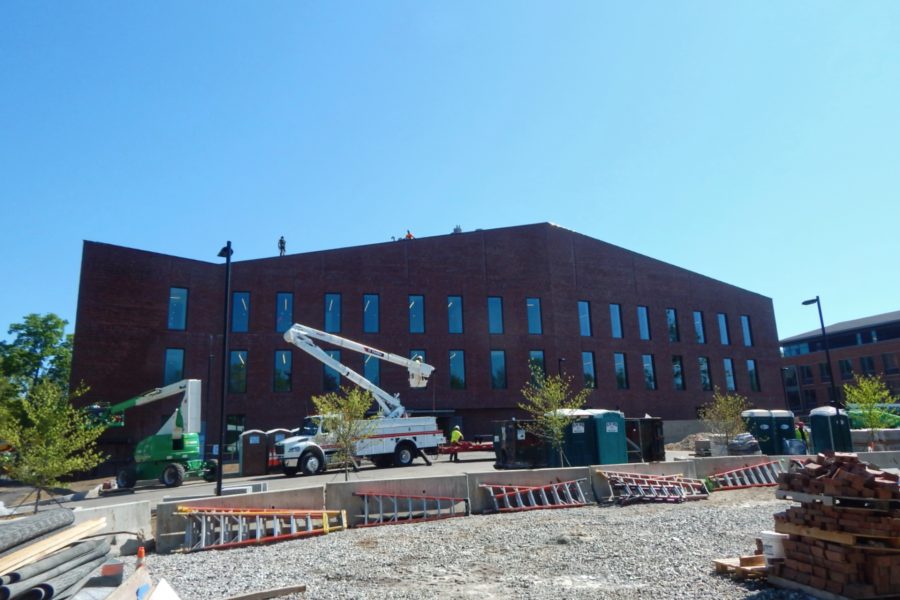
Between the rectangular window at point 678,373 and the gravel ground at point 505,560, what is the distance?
1334 inches

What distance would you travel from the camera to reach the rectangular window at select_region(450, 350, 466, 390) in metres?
39.9

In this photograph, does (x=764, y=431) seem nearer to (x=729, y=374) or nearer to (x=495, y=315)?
(x=495, y=315)

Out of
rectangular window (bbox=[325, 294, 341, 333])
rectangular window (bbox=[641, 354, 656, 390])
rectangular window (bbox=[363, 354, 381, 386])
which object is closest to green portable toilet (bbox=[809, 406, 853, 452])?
rectangular window (bbox=[641, 354, 656, 390])

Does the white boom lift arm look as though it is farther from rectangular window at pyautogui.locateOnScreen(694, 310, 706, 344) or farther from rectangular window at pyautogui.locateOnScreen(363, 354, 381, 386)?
rectangular window at pyautogui.locateOnScreen(694, 310, 706, 344)

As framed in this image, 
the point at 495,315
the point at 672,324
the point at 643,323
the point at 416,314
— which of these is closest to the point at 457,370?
the point at 416,314

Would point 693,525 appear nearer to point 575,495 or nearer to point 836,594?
point 575,495

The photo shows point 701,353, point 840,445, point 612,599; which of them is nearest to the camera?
point 612,599

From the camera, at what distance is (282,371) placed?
1470 inches

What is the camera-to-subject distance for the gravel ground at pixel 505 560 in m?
8.02

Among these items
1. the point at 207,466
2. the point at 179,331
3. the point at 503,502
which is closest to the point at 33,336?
the point at 179,331

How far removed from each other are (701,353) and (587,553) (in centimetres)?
4213

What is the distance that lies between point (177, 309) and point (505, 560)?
103 ft

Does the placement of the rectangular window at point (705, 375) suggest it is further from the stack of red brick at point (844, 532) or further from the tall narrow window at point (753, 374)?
the stack of red brick at point (844, 532)

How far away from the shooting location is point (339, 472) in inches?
1003
